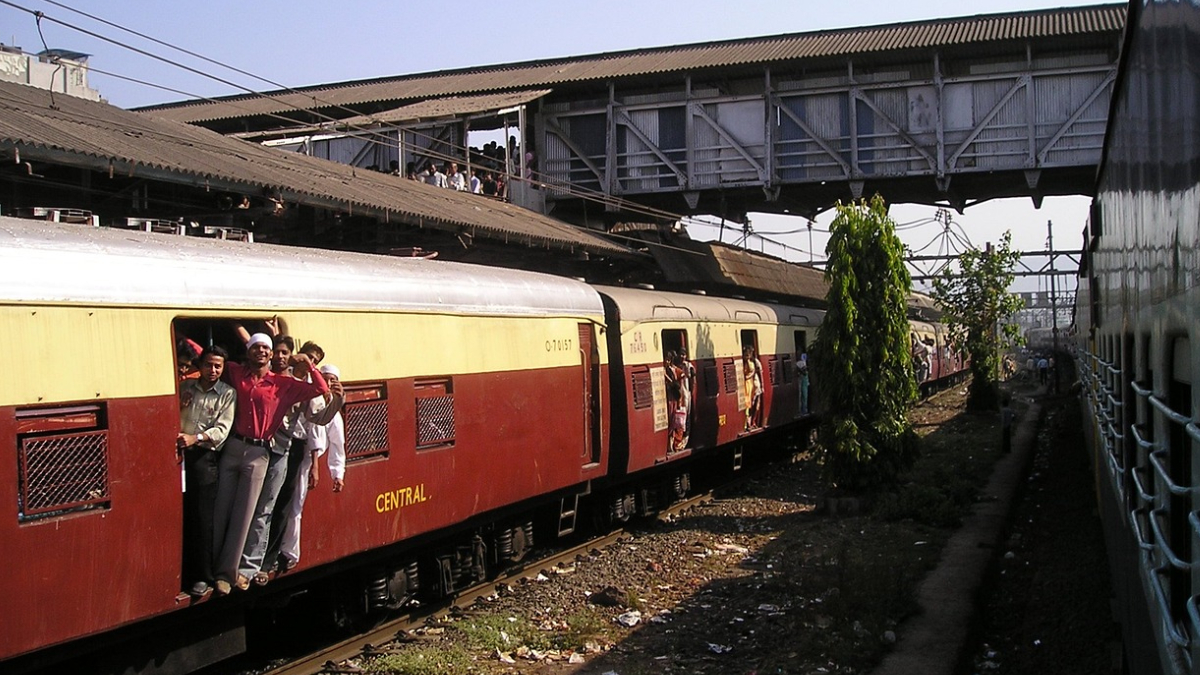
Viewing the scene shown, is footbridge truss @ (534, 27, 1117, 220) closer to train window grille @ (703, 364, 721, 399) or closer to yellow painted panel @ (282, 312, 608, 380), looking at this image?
train window grille @ (703, 364, 721, 399)

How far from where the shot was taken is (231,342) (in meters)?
7.61

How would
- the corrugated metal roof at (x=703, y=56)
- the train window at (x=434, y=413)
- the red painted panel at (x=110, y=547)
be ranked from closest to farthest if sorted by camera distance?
the red painted panel at (x=110, y=547), the train window at (x=434, y=413), the corrugated metal roof at (x=703, y=56)

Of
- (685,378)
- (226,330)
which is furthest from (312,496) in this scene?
(685,378)

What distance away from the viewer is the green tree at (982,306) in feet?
94.5

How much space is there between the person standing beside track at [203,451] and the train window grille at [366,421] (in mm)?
1218

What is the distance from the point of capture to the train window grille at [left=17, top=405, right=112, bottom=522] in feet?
18.2

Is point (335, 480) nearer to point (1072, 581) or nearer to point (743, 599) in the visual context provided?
point (743, 599)

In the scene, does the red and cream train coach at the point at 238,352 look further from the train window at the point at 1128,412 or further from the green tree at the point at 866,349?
the train window at the point at 1128,412

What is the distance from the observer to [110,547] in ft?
19.8

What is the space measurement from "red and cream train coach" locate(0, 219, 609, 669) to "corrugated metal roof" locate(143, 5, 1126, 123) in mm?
14532

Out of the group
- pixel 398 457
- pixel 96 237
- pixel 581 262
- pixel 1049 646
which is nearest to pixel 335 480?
pixel 398 457

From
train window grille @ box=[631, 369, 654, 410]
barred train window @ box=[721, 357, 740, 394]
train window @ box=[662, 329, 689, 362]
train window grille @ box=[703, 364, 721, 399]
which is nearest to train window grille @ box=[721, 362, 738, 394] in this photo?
barred train window @ box=[721, 357, 740, 394]

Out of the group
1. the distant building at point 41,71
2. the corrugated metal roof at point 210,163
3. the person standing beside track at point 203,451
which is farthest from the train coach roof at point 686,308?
the distant building at point 41,71

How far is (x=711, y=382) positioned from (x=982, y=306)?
1495cm
